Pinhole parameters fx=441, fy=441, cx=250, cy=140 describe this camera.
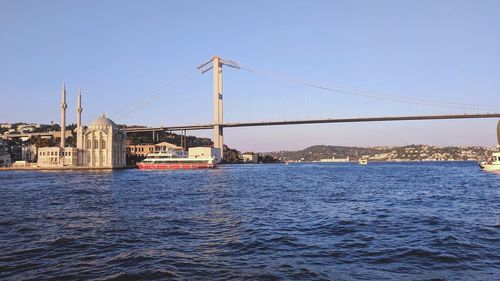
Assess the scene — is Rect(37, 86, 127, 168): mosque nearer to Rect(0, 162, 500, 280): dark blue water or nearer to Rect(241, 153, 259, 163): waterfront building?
Rect(241, 153, 259, 163): waterfront building

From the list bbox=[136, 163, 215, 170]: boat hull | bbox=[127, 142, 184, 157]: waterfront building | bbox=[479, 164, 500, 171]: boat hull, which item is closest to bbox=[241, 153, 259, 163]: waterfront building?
bbox=[127, 142, 184, 157]: waterfront building

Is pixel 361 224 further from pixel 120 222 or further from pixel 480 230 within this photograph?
pixel 120 222

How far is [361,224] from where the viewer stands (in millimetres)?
12648

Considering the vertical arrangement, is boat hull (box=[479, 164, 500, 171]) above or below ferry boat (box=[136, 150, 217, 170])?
below

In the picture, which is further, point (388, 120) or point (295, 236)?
point (388, 120)

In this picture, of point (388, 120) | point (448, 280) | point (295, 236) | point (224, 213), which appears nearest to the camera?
point (448, 280)

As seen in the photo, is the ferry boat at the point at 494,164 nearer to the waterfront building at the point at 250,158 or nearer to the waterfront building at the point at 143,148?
the waterfront building at the point at 143,148

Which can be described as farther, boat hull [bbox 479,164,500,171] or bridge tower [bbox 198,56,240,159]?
bridge tower [bbox 198,56,240,159]

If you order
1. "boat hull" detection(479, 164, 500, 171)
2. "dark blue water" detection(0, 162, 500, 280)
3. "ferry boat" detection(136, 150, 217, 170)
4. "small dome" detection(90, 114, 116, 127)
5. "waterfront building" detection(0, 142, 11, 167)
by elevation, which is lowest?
"dark blue water" detection(0, 162, 500, 280)

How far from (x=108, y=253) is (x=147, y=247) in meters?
0.85

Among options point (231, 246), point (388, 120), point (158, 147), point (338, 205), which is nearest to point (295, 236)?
point (231, 246)

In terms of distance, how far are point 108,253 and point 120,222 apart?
445 cm

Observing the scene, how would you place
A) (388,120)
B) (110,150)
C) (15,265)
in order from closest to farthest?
(15,265) → (388,120) → (110,150)

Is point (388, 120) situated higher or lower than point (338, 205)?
higher
